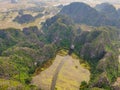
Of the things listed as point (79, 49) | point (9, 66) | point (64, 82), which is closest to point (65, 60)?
point (79, 49)

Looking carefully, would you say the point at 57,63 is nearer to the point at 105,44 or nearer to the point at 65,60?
the point at 65,60

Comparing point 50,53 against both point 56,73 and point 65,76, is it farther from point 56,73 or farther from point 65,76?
point 65,76

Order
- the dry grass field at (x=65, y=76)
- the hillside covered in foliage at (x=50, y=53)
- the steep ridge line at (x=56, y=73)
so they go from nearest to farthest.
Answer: the hillside covered in foliage at (x=50, y=53) < the steep ridge line at (x=56, y=73) < the dry grass field at (x=65, y=76)

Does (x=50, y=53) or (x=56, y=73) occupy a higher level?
(x=56, y=73)

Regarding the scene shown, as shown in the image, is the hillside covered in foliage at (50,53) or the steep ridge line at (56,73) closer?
the hillside covered in foliage at (50,53)

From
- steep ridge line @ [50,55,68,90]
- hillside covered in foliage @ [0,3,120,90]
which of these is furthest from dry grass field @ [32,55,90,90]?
hillside covered in foliage @ [0,3,120,90]

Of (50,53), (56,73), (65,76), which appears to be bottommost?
(50,53)

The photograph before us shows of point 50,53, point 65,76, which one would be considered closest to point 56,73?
point 65,76

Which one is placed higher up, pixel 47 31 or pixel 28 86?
pixel 28 86

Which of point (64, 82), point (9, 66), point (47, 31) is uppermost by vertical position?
point (9, 66)

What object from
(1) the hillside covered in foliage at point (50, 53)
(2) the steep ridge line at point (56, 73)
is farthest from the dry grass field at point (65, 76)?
(1) the hillside covered in foliage at point (50, 53)

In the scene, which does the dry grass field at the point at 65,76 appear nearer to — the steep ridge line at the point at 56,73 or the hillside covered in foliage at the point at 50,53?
the steep ridge line at the point at 56,73
